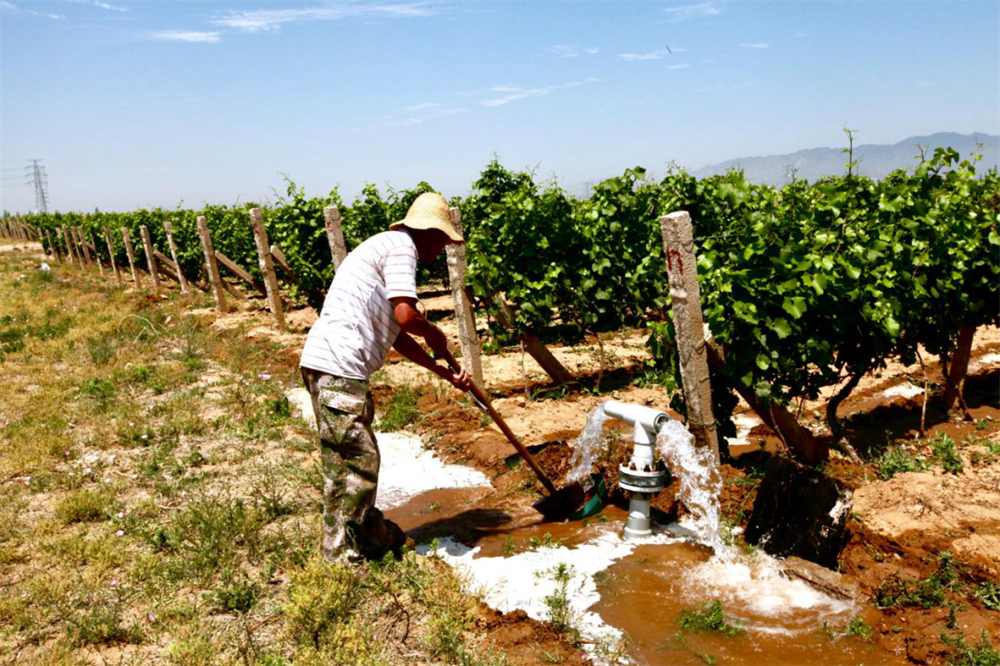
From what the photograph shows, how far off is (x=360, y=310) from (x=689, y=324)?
6.57 feet

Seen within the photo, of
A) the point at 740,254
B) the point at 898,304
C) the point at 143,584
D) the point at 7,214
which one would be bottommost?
the point at 143,584

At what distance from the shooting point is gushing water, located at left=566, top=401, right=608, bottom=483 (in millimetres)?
4688

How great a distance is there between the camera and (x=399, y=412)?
6.86 meters

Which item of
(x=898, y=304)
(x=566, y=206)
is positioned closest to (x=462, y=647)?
(x=898, y=304)

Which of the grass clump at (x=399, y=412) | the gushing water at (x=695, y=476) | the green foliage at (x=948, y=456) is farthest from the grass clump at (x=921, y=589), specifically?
the grass clump at (x=399, y=412)

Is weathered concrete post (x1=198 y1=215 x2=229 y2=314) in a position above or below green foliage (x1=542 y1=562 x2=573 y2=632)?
above

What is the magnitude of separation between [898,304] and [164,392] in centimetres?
725

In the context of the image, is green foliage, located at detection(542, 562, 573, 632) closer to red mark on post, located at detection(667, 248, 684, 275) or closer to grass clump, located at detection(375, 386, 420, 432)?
red mark on post, located at detection(667, 248, 684, 275)

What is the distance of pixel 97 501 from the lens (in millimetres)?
5070

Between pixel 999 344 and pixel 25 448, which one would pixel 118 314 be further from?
pixel 999 344

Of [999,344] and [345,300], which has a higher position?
[345,300]

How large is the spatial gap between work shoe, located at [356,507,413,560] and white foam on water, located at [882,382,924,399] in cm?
559

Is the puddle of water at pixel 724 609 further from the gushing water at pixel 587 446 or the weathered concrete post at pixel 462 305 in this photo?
the weathered concrete post at pixel 462 305

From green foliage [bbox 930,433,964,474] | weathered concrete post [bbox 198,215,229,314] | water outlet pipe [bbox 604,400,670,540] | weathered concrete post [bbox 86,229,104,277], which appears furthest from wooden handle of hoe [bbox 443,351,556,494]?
weathered concrete post [bbox 86,229,104,277]
